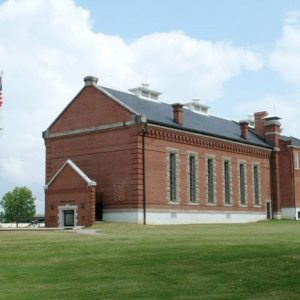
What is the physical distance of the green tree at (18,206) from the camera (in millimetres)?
104000

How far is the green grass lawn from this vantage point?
12.6 meters

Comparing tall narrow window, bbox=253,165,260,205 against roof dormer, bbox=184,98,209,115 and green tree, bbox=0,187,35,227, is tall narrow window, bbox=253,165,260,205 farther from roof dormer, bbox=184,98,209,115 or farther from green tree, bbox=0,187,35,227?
green tree, bbox=0,187,35,227

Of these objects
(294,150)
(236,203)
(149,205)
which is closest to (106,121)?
(149,205)

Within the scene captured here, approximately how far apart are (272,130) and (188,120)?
1476cm

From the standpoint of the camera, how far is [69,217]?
159 ft

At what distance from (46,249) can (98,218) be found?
26565mm

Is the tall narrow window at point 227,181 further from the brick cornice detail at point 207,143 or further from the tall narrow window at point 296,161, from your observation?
the tall narrow window at point 296,161

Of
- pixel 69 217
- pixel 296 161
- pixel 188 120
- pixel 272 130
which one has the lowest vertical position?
pixel 69 217

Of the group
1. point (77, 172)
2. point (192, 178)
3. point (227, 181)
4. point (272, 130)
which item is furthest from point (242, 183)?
point (77, 172)

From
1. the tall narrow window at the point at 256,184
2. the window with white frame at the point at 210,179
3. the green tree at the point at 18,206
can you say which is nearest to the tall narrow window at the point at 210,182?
the window with white frame at the point at 210,179

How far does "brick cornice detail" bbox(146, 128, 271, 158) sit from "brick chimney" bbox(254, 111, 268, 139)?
3.77 meters

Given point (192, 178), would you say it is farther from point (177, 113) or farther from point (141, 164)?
point (141, 164)

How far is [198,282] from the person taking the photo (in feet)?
44.5

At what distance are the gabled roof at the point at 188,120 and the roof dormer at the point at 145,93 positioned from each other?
3.16 ft
